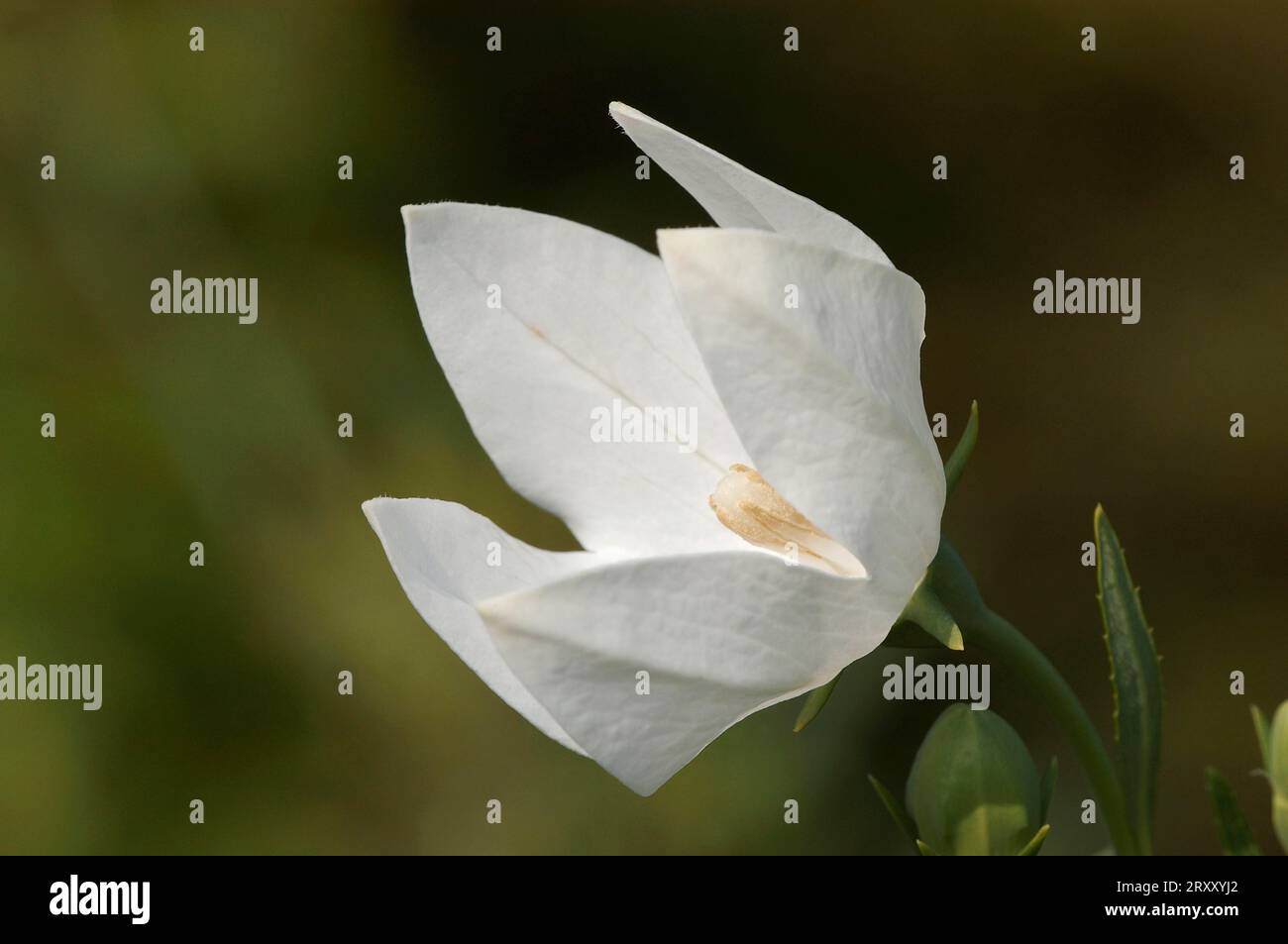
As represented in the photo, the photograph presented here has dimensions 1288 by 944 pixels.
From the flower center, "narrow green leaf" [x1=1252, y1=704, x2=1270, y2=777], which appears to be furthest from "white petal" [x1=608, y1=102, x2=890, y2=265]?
"narrow green leaf" [x1=1252, y1=704, x2=1270, y2=777]

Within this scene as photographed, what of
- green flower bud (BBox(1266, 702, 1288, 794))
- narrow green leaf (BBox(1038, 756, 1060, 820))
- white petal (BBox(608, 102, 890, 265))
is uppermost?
white petal (BBox(608, 102, 890, 265))

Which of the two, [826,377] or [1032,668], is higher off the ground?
[826,377]

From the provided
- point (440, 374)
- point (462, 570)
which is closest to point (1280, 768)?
point (462, 570)

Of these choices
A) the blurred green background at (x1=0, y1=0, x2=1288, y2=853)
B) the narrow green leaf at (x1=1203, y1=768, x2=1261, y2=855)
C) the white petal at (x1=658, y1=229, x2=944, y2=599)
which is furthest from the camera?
the blurred green background at (x1=0, y1=0, x2=1288, y2=853)


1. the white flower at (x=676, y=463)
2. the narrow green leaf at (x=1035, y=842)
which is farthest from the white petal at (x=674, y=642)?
the narrow green leaf at (x=1035, y=842)

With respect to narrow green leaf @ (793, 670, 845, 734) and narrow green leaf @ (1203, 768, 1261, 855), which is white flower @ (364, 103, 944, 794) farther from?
narrow green leaf @ (1203, 768, 1261, 855)

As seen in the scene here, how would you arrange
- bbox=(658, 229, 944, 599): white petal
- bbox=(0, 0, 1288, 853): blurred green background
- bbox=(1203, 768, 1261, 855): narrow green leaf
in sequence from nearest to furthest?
bbox=(658, 229, 944, 599): white petal < bbox=(1203, 768, 1261, 855): narrow green leaf < bbox=(0, 0, 1288, 853): blurred green background

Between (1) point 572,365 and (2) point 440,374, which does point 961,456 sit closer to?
(1) point 572,365

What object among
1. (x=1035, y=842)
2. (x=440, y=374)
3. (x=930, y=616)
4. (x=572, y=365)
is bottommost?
(x=1035, y=842)
